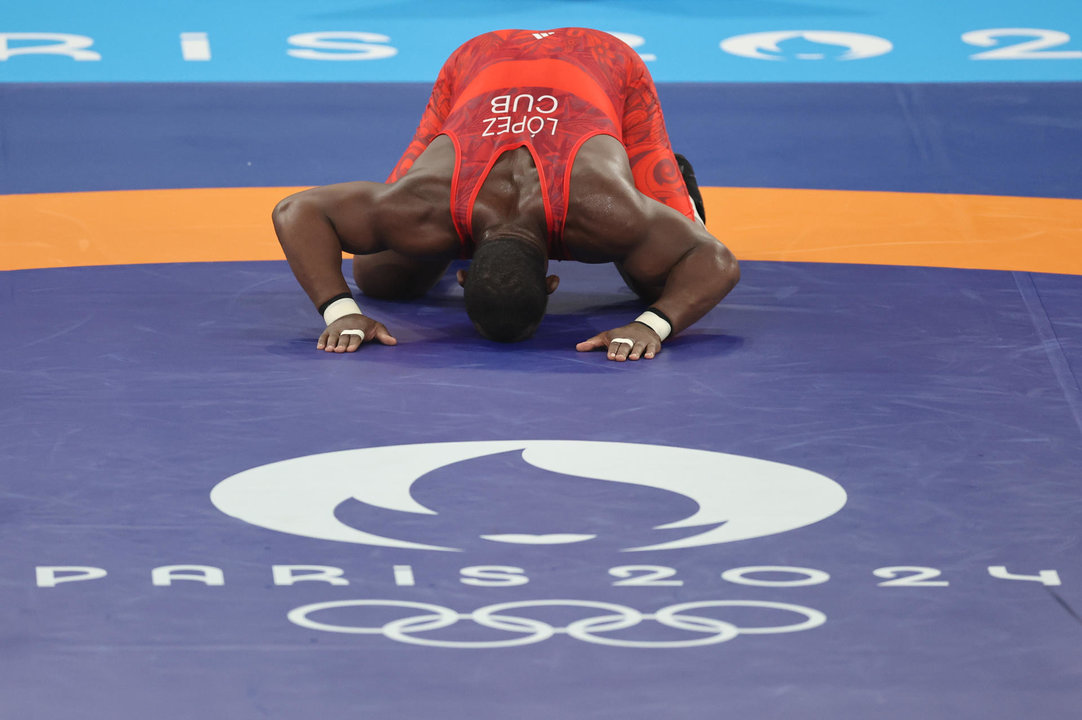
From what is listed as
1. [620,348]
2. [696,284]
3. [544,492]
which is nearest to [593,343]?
[620,348]

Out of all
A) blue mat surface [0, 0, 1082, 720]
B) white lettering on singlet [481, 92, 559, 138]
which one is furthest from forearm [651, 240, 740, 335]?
white lettering on singlet [481, 92, 559, 138]

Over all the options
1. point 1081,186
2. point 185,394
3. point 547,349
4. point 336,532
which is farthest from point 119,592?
point 1081,186

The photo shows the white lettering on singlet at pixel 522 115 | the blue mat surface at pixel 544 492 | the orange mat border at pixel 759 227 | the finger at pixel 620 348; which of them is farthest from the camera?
the orange mat border at pixel 759 227

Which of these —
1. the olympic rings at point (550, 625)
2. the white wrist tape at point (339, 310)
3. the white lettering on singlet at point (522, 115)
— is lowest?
the olympic rings at point (550, 625)

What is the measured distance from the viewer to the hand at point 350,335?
4527 mm

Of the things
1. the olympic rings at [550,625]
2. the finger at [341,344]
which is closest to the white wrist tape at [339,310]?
the finger at [341,344]

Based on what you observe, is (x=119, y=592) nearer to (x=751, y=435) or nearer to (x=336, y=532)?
(x=336, y=532)

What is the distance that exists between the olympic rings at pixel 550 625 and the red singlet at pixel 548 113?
1907 mm

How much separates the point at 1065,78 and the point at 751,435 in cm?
490

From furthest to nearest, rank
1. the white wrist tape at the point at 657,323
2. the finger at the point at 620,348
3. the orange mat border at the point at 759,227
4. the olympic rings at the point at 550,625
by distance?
the orange mat border at the point at 759,227 → the white wrist tape at the point at 657,323 → the finger at the point at 620,348 → the olympic rings at the point at 550,625

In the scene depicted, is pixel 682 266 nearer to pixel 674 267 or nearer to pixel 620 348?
pixel 674 267

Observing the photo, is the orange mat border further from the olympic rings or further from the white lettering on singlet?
the olympic rings

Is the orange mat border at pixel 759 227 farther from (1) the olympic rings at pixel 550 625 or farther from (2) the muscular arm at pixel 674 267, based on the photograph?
(1) the olympic rings at pixel 550 625

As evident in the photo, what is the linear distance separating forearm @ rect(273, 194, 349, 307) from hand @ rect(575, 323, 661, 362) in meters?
0.78
